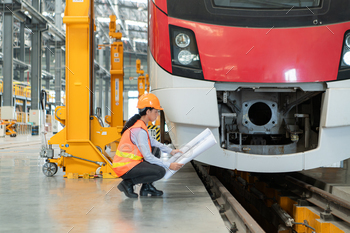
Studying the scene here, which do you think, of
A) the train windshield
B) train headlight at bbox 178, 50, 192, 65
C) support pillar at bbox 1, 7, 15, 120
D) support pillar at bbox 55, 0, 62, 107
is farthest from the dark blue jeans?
support pillar at bbox 55, 0, 62, 107

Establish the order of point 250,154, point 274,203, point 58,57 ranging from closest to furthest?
point 250,154, point 274,203, point 58,57

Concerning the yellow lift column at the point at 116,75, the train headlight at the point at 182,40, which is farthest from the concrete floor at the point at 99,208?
the yellow lift column at the point at 116,75

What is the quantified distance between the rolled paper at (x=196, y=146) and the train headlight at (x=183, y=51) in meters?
0.57

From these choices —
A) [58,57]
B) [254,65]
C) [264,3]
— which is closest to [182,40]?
[254,65]

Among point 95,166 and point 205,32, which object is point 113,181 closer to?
point 95,166

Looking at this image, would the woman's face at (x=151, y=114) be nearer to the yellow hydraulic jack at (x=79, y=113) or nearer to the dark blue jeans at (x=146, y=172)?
the dark blue jeans at (x=146, y=172)

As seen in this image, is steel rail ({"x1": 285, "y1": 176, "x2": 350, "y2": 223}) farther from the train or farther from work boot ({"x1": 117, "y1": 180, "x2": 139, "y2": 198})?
work boot ({"x1": 117, "y1": 180, "x2": 139, "y2": 198})

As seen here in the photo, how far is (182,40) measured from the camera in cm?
311

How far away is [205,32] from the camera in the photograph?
3059 mm

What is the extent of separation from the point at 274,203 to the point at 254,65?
5.57ft

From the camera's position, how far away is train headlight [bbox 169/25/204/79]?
3.05 metres

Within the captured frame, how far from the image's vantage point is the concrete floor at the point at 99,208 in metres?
2.34

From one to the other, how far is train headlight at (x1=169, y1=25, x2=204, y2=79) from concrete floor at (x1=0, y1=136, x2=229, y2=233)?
118 centimetres

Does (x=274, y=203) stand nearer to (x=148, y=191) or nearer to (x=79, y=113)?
(x=148, y=191)
